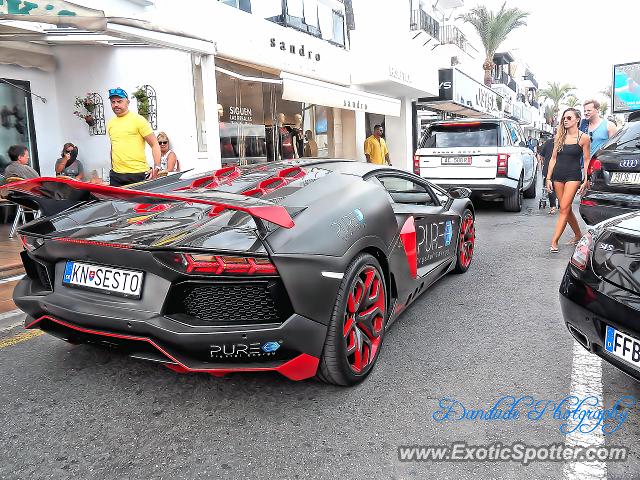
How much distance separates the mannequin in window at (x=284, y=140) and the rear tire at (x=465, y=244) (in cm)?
714

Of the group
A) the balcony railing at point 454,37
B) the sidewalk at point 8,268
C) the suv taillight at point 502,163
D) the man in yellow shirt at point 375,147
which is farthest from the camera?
the balcony railing at point 454,37

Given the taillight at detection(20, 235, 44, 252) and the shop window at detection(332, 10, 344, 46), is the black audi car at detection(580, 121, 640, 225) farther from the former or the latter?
the shop window at detection(332, 10, 344, 46)

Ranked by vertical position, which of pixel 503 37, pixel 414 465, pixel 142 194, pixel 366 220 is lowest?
pixel 414 465

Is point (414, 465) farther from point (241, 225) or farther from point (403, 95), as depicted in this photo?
point (403, 95)

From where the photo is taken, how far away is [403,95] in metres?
17.5

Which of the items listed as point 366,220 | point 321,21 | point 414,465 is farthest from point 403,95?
point 414,465

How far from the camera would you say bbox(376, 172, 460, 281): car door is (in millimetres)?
3705

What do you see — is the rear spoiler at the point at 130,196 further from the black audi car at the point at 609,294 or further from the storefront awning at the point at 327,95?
the storefront awning at the point at 327,95

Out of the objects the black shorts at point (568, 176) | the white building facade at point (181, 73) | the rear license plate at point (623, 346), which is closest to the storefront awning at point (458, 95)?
the white building facade at point (181, 73)

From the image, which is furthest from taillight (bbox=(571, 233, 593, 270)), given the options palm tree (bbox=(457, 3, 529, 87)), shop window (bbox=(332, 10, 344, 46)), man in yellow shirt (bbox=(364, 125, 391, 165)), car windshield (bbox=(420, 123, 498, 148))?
palm tree (bbox=(457, 3, 529, 87))

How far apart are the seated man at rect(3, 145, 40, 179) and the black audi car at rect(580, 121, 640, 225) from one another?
6936mm

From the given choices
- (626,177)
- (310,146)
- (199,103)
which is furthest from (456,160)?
(310,146)

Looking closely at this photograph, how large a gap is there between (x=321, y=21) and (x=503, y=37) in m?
25.3

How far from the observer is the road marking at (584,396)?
2.04 meters
